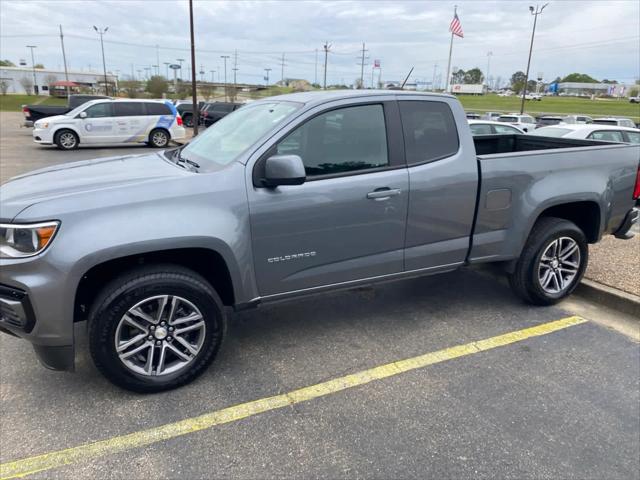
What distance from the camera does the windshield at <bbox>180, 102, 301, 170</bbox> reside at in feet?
10.9

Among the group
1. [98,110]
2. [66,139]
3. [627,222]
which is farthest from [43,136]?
[627,222]

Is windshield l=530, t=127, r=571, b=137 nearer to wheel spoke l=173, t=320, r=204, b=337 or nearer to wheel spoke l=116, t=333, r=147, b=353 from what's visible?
wheel spoke l=173, t=320, r=204, b=337

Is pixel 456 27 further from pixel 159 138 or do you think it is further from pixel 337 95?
pixel 337 95

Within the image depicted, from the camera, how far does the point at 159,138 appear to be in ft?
57.1

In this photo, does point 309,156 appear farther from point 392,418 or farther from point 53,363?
point 53,363

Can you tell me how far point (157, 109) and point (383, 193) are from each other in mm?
15650

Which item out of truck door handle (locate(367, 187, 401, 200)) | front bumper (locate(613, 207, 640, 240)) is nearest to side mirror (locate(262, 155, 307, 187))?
truck door handle (locate(367, 187, 401, 200))

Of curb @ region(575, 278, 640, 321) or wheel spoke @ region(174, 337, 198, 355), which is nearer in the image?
wheel spoke @ region(174, 337, 198, 355)

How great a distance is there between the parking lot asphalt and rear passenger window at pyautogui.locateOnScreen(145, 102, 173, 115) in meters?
14.8

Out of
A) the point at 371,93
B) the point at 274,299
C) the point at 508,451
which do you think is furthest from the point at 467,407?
the point at 371,93

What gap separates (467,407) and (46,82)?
383 ft

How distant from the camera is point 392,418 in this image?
2.84 meters

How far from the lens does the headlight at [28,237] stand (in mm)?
2590

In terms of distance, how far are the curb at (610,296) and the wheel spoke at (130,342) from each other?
4071mm
